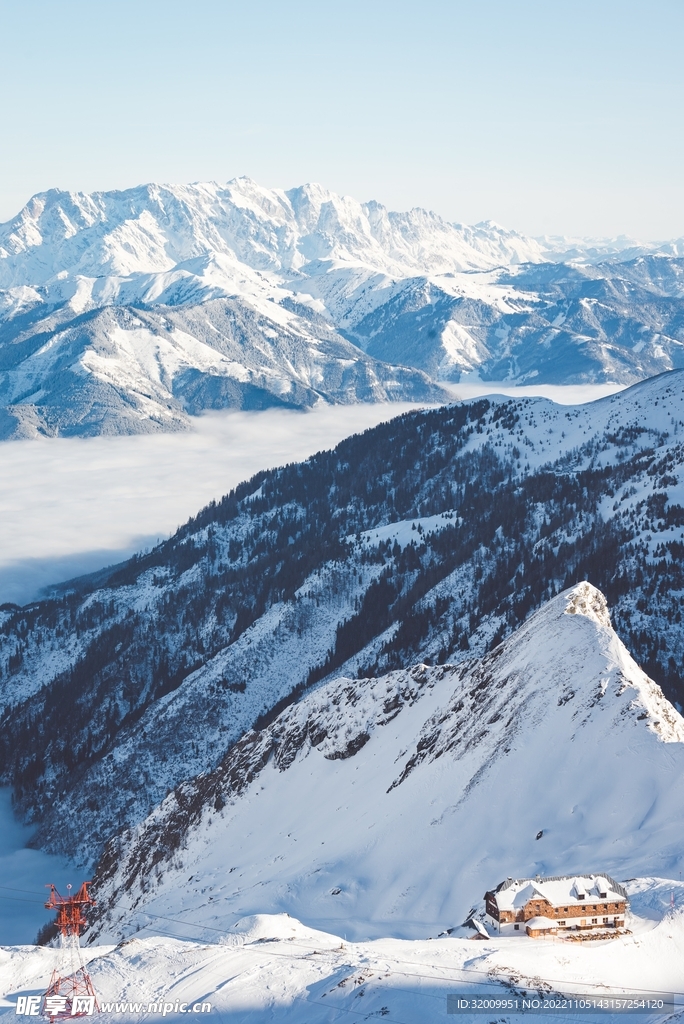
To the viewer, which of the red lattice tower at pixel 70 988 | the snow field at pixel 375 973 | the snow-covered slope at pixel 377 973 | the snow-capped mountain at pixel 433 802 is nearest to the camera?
the snow-covered slope at pixel 377 973

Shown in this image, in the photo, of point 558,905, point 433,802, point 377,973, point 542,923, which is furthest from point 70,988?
point 433,802

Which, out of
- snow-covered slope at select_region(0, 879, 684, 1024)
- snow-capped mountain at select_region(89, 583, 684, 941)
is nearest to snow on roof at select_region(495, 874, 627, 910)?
snow-covered slope at select_region(0, 879, 684, 1024)

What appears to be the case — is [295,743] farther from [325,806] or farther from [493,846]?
[493,846]

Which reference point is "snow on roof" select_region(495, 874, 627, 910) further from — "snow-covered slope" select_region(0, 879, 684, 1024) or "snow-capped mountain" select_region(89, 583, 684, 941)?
"snow-capped mountain" select_region(89, 583, 684, 941)

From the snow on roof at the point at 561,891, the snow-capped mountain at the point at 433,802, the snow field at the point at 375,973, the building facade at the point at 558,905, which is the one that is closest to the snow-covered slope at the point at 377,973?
the snow field at the point at 375,973

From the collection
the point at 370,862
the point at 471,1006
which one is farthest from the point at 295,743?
the point at 471,1006

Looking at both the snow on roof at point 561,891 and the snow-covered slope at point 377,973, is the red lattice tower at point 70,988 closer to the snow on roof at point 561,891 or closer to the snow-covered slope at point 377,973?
the snow-covered slope at point 377,973
